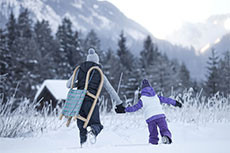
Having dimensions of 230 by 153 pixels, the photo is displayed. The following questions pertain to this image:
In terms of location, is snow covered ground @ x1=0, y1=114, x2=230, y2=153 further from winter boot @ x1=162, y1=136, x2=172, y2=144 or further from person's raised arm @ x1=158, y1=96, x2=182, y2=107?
person's raised arm @ x1=158, y1=96, x2=182, y2=107

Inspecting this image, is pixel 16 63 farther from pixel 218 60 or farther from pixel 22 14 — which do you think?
pixel 218 60

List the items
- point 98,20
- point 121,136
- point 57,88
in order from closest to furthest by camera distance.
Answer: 1. point 121,136
2. point 57,88
3. point 98,20

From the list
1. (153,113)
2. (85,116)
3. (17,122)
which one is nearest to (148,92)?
(153,113)

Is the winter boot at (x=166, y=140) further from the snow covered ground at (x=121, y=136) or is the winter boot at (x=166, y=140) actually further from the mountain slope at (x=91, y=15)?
the mountain slope at (x=91, y=15)

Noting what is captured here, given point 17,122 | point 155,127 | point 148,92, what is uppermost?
point 148,92

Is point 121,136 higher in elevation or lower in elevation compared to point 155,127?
lower

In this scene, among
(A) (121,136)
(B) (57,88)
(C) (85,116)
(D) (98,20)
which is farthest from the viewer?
(D) (98,20)

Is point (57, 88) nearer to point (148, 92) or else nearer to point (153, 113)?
point (148, 92)

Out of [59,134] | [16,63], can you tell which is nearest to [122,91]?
[16,63]

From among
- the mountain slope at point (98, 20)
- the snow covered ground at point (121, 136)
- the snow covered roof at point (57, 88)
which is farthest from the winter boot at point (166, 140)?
the mountain slope at point (98, 20)

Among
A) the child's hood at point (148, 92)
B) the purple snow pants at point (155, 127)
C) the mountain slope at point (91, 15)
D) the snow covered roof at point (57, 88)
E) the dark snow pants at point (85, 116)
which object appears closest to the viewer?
the dark snow pants at point (85, 116)

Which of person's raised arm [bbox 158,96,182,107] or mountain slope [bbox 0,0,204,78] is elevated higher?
mountain slope [bbox 0,0,204,78]

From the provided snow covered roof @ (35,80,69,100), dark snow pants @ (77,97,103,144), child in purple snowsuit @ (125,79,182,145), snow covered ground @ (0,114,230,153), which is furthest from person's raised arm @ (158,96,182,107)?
snow covered roof @ (35,80,69,100)

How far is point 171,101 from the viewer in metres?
3.89
